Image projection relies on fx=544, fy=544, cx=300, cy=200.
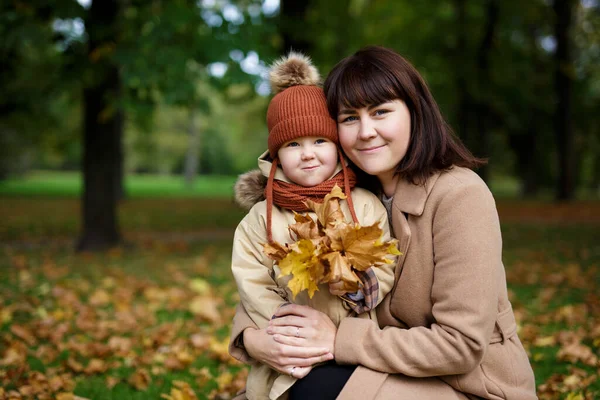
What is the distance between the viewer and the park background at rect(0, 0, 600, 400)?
13.3ft

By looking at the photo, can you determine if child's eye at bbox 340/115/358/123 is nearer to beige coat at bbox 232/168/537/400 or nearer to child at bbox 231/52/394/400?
child at bbox 231/52/394/400

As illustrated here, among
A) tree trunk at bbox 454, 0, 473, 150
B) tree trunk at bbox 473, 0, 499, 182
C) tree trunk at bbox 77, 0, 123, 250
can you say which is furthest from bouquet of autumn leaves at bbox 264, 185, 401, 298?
tree trunk at bbox 454, 0, 473, 150

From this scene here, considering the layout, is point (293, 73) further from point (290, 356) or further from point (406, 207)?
point (290, 356)

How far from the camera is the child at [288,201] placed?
233cm

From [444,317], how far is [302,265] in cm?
57

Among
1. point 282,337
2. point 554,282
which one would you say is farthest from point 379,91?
point 554,282

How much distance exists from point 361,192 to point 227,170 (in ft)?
192

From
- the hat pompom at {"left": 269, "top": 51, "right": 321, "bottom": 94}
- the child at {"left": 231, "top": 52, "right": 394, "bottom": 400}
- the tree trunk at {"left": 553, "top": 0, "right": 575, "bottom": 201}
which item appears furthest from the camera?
the tree trunk at {"left": 553, "top": 0, "right": 575, "bottom": 201}

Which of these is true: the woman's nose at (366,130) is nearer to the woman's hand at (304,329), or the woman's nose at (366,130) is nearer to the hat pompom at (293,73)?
the hat pompom at (293,73)

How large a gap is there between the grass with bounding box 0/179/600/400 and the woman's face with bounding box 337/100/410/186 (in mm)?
1875

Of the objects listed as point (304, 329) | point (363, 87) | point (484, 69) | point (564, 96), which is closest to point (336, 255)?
point (304, 329)

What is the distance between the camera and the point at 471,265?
2.01 meters

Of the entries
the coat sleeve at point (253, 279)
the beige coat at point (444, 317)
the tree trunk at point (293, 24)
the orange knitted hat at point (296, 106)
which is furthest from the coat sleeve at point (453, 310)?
the tree trunk at point (293, 24)

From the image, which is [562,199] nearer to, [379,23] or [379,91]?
[379,23]
